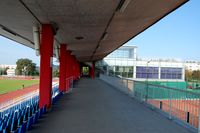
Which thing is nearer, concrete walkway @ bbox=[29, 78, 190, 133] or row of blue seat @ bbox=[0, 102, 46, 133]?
row of blue seat @ bbox=[0, 102, 46, 133]

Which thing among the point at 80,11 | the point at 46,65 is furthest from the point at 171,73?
the point at 80,11

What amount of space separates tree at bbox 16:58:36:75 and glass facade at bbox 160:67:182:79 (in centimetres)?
5417

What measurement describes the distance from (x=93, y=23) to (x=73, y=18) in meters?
1.28

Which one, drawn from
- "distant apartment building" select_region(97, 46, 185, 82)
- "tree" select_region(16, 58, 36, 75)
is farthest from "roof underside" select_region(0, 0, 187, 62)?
"tree" select_region(16, 58, 36, 75)

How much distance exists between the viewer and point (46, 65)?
1001cm

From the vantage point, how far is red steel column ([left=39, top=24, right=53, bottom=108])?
32.6 feet

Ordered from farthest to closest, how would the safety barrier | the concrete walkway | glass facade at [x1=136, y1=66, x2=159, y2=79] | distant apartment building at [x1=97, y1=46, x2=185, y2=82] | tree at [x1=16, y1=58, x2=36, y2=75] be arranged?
tree at [x1=16, y1=58, x2=36, y2=75] < glass facade at [x1=136, y1=66, x2=159, y2=79] < distant apartment building at [x1=97, y1=46, x2=185, y2=82] < the safety barrier < the concrete walkway

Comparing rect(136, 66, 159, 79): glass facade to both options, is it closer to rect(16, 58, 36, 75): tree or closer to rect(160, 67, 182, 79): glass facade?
rect(160, 67, 182, 79): glass facade

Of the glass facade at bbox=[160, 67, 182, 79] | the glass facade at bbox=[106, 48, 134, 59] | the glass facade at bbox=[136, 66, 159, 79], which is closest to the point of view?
the glass facade at bbox=[136, 66, 159, 79]

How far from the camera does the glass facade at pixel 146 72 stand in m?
53.5

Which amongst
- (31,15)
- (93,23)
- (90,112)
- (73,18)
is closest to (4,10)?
(31,15)

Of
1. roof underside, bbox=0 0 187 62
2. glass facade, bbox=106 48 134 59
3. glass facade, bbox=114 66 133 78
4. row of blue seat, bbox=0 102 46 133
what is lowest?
row of blue seat, bbox=0 102 46 133

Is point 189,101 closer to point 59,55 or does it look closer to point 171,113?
point 171,113

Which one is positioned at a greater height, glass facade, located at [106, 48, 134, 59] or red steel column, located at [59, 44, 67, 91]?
glass facade, located at [106, 48, 134, 59]
